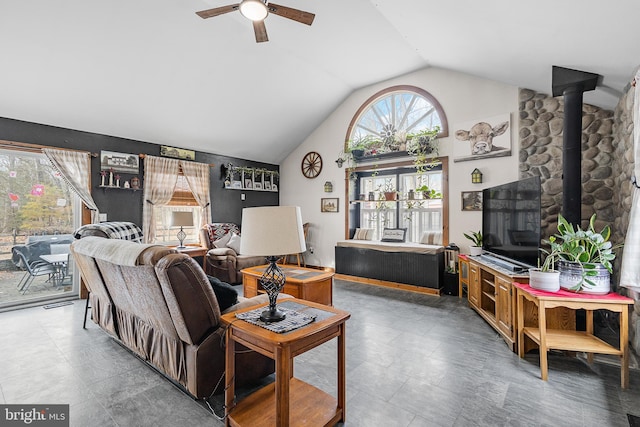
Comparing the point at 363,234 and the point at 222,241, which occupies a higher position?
the point at 363,234

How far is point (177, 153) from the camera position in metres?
5.66

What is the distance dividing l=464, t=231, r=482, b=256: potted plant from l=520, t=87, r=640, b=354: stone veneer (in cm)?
79


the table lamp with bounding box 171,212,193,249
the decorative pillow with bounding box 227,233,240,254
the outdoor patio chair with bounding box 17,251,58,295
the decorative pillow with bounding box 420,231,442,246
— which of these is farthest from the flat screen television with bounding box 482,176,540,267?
the outdoor patio chair with bounding box 17,251,58,295

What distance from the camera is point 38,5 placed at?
9.73ft

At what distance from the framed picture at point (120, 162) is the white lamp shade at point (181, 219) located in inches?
39.6

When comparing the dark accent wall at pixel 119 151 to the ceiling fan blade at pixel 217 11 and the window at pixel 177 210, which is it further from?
the ceiling fan blade at pixel 217 11

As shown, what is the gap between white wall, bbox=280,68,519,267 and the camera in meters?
4.54

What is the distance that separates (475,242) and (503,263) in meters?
1.20

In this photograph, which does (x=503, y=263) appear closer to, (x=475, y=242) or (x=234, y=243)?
(x=475, y=242)

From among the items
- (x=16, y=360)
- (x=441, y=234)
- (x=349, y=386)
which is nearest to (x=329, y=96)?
(x=441, y=234)

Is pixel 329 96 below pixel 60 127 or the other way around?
the other way around

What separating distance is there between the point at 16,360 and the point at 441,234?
17.6 feet

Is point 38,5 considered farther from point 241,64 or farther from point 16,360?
point 16,360

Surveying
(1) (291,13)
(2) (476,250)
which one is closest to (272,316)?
(1) (291,13)
